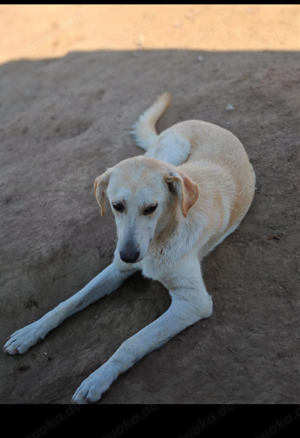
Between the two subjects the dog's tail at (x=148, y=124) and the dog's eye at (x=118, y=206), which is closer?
the dog's eye at (x=118, y=206)

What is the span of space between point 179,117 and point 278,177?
6.60ft

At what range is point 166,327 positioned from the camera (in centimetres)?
294

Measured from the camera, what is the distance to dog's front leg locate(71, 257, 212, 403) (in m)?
2.75

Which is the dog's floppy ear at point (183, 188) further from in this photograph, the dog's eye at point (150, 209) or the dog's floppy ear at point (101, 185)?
the dog's floppy ear at point (101, 185)

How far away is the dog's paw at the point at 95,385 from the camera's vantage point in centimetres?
269

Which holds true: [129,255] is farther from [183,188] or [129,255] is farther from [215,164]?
[215,164]

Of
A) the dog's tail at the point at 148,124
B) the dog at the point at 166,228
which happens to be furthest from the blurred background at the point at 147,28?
the dog at the point at 166,228

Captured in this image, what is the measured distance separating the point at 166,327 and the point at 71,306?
39.9 inches

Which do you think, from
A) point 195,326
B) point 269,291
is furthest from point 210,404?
point 269,291

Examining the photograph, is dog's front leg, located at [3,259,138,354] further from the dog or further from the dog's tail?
the dog's tail

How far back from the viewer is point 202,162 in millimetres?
3816

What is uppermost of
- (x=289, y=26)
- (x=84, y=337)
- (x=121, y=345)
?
(x=289, y=26)

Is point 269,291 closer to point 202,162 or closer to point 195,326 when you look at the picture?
point 195,326

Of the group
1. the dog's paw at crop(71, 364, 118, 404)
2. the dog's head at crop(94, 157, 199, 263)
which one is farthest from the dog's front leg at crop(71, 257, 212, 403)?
the dog's head at crop(94, 157, 199, 263)
